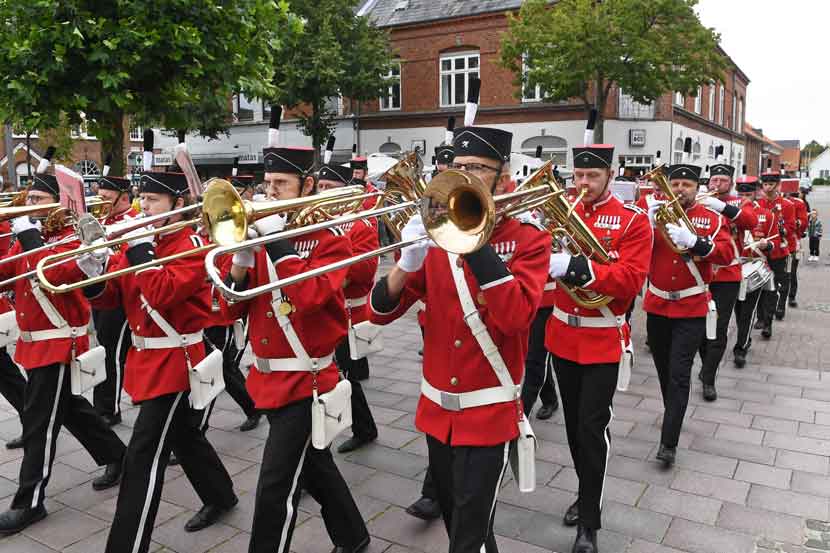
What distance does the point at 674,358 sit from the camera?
519cm

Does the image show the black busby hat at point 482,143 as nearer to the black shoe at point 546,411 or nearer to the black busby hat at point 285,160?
the black busby hat at point 285,160

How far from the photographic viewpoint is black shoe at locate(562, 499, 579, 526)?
13.8 ft

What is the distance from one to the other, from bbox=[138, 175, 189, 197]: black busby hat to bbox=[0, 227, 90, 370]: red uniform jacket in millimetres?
836

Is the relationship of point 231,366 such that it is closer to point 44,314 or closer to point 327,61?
point 44,314

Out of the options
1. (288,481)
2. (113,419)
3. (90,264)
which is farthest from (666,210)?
(113,419)

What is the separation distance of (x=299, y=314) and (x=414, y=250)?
852 mm

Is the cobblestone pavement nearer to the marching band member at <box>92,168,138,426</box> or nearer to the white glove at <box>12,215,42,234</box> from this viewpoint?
the marching band member at <box>92,168,138,426</box>

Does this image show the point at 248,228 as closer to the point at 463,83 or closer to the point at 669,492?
the point at 669,492

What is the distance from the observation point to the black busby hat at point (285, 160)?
357cm

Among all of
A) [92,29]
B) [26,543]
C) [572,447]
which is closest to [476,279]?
[572,447]

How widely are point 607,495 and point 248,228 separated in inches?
119

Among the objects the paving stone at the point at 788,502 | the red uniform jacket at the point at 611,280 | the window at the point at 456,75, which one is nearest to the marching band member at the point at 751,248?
the paving stone at the point at 788,502

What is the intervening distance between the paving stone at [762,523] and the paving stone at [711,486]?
0.16m

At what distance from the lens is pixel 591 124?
4355 millimetres
